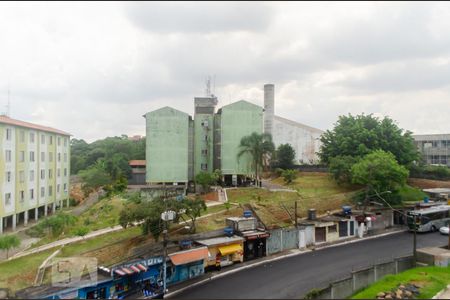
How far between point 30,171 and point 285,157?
42212 millimetres

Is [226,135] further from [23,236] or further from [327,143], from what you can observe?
[23,236]

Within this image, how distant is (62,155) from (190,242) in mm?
35708

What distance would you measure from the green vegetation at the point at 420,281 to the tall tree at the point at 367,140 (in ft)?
A: 89.1

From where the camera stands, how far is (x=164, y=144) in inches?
1988

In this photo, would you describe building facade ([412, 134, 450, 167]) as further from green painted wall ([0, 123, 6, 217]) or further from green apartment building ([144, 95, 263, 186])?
green painted wall ([0, 123, 6, 217])

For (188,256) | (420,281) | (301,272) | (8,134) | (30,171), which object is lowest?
(301,272)

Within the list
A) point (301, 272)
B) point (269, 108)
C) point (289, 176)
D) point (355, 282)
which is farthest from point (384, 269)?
point (269, 108)

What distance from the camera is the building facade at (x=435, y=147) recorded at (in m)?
69.2

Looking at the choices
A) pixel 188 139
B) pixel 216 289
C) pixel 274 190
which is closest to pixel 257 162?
pixel 274 190

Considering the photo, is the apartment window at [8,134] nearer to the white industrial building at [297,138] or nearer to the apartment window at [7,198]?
the apartment window at [7,198]

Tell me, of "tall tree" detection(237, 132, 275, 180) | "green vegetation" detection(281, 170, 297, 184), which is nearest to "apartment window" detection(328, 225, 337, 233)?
"tall tree" detection(237, 132, 275, 180)

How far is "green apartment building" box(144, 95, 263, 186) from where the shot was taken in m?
50.5

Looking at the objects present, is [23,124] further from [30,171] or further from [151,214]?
[151,214]

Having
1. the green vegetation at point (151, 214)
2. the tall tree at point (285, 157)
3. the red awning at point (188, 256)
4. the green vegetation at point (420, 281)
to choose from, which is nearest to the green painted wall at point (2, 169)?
the green vegetation at point (151, 214)
